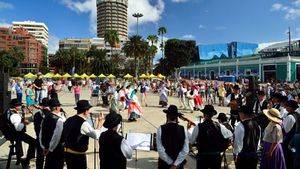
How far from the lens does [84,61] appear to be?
4441 inches

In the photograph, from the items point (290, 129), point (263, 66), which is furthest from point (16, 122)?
point (263, 66)

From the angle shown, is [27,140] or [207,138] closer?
[207,138]

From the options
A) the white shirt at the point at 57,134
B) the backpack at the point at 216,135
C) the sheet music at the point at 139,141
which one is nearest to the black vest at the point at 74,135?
the white shirt at the point at 57,134

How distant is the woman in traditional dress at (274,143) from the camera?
6352 millimetres

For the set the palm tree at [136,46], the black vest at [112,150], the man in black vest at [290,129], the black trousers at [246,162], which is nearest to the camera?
the black vest at [112,150]

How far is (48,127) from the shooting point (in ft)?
20.8

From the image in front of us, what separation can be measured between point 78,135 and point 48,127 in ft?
2.64

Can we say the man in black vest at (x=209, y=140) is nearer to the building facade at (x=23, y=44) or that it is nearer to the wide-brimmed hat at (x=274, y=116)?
the wide-brimmed hat at (x=274, y=116)

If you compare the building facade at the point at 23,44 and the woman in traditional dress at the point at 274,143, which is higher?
the building facade at the point at 23,44

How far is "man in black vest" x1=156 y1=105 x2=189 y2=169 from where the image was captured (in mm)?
5379

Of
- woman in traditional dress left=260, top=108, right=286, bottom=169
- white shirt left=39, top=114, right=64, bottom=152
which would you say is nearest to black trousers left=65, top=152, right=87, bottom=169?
white shirt left=39, top=114, right=64, bottom=152

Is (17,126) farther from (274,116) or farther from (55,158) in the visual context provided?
(274,116)

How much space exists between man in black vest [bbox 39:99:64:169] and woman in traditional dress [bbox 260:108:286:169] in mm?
3559

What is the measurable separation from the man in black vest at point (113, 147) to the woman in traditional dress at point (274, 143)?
259 centimetres
